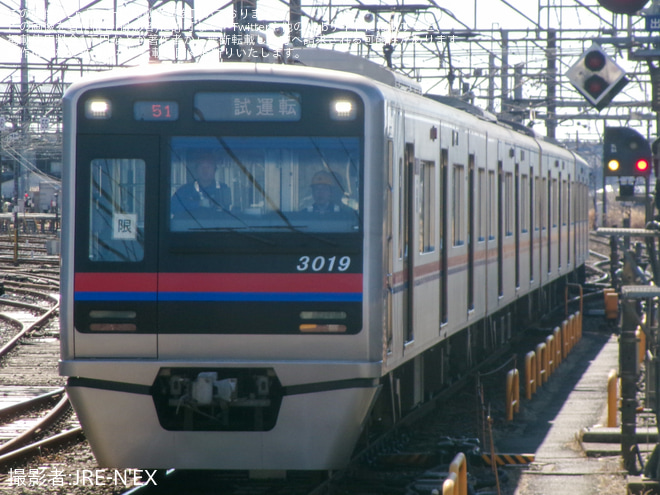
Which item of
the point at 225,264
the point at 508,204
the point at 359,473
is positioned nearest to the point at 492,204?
the point at 508,204

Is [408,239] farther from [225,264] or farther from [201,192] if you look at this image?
[201,192]

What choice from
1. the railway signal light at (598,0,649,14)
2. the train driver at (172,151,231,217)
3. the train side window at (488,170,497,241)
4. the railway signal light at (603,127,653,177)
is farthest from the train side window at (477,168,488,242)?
the train driver at (172,151,231,217)

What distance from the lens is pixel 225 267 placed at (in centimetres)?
698

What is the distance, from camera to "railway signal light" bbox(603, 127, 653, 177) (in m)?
9.50

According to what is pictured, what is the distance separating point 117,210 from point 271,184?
3.10 ft

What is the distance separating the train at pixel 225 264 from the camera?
22.9ft

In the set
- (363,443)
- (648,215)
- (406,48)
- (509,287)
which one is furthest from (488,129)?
(406,48)

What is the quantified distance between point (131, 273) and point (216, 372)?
778 mm

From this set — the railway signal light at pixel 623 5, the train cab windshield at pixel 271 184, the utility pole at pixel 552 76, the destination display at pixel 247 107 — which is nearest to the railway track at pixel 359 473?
the train cab windshield at pixel 271 184

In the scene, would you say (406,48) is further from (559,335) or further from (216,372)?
(216,372)

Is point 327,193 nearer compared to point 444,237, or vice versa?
point 327,193

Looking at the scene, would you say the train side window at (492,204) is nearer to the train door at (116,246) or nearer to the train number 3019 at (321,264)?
the train number 3019 at (321,264)

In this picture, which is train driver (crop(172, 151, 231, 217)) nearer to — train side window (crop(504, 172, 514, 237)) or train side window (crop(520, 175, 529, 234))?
train side window (crop(504, 172, 514, 237))

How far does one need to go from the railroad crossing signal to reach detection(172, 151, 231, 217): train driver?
4150 mm
